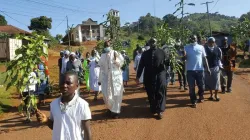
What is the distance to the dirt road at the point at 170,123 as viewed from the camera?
256 inches

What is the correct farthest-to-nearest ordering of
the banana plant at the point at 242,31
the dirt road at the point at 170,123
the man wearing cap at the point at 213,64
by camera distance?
the banana plant at the point at 242,31 → the man wearing cap at the point at 213,64 → the dirt road at the point at 170,123

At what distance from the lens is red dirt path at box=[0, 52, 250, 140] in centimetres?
651

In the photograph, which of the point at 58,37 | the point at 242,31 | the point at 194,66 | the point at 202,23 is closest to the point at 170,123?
the point at 194,66

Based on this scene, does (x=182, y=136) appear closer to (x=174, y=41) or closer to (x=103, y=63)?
(x=103, y=63)

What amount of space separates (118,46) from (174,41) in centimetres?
225

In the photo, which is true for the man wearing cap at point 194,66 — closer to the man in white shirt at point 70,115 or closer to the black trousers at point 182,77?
the black trousers at point 182,77

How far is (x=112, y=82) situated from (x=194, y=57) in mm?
2301

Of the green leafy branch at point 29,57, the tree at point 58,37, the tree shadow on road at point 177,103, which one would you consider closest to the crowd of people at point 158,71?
the tree shadow on road at point 177,103

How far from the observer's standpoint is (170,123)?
23.9 feet

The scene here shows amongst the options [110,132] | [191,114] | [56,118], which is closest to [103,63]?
[110,132]

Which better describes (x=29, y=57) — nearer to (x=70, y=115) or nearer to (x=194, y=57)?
(x=70, y=115)

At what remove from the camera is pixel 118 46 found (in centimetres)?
1149

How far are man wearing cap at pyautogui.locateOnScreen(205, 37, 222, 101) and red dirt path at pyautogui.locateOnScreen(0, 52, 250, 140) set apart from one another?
1.69ft

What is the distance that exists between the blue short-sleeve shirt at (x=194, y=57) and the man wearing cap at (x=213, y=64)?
0.63 metres
